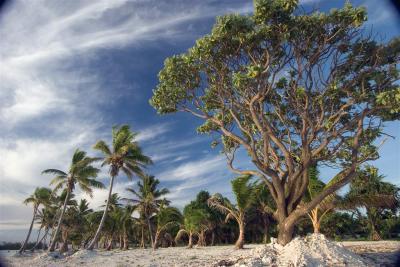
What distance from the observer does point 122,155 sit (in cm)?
3612

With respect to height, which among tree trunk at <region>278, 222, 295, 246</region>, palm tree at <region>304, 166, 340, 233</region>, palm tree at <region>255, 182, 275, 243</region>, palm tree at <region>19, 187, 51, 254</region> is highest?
palm tree at <region>19, 187, 51, 254</region>

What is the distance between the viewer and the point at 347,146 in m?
18.6

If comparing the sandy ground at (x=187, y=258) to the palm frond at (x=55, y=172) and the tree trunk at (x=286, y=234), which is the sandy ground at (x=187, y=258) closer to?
the tree trunk at (x=286, y=234)

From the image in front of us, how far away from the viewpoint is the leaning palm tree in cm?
3609

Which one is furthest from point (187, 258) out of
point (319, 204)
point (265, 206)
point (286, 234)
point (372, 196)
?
point (265, 206)

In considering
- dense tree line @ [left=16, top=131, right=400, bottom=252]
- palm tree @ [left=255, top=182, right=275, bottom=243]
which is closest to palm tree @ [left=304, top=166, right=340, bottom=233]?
dense tree line @ [left=16, top=131, right=400, bottom=252]

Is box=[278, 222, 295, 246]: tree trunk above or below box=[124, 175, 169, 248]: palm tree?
below

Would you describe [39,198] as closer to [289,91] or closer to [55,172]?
[55,172]

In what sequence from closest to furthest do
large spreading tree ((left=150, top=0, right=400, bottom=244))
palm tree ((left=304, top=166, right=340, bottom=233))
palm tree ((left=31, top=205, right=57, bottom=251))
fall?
1. large spreading tree ((left=150, top=0, right=400, bottom=244))
2. palm tree ((left=304, top=166, right=340, bottom=233))
3. palm tree ((left=31, top=205, right=57, bottom=251))

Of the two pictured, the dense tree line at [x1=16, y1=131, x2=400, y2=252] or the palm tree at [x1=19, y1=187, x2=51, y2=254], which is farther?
the palm tree at [x1=19, y1=187, x2=51, y2=254]

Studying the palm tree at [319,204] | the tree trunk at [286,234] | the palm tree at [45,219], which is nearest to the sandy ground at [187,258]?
the tree trunk at [286,234]

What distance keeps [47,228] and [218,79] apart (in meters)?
65.9

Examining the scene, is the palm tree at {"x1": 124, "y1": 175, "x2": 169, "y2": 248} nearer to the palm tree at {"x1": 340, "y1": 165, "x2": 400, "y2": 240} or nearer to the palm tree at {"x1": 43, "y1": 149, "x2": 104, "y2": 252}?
the palm tree at {"x1": 43, "y1": 149, "x2": 104, "y2": 252}

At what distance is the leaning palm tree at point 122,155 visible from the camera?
36094 millimetres
